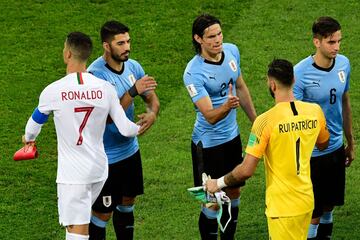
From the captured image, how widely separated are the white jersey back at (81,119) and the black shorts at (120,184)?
2.65 ft

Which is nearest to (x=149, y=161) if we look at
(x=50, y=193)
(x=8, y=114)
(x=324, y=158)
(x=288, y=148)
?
(x=50, y=193)

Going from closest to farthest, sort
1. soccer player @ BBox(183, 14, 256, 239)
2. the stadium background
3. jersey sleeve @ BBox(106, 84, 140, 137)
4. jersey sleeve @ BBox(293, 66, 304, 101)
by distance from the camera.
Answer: jersey sleeve @ BBox(106, 84, 140, 137) < jersey sleeve @ BBox(293, 66, 304, 101) < soccer player @ BBox(183, 14, 256, 239) < the stadium background

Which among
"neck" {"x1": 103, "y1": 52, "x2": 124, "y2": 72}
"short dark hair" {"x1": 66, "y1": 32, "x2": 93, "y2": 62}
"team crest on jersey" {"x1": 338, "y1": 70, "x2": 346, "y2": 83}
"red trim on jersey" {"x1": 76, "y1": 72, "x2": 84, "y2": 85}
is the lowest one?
"team crest on jersey" {"x1": 338, "y1": 70, "x2": 346, "y2": 83}

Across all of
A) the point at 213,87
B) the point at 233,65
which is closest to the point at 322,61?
the point at 233,65

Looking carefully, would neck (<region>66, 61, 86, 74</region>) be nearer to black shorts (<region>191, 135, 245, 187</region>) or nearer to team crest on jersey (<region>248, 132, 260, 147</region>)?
black shorts (<region>191, 135, 245, 187</region>)

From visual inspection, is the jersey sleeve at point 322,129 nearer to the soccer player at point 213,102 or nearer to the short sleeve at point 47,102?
the soccer player at point 213,102

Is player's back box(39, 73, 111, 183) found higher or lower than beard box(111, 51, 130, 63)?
lower

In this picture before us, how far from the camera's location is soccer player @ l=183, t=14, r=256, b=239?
38.3ft

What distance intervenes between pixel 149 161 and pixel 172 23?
457cm

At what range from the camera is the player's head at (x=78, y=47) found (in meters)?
10.7

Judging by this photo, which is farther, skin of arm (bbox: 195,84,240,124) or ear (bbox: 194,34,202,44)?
ear (bbox: 194,34,202,44)

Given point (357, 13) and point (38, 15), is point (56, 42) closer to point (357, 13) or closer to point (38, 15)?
point (38, 15)

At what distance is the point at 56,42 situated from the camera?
1844 centimetres

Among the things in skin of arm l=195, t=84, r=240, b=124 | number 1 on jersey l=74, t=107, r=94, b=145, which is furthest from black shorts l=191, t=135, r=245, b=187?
number 1 on jersey l=74, t=107, r=94, b=145
